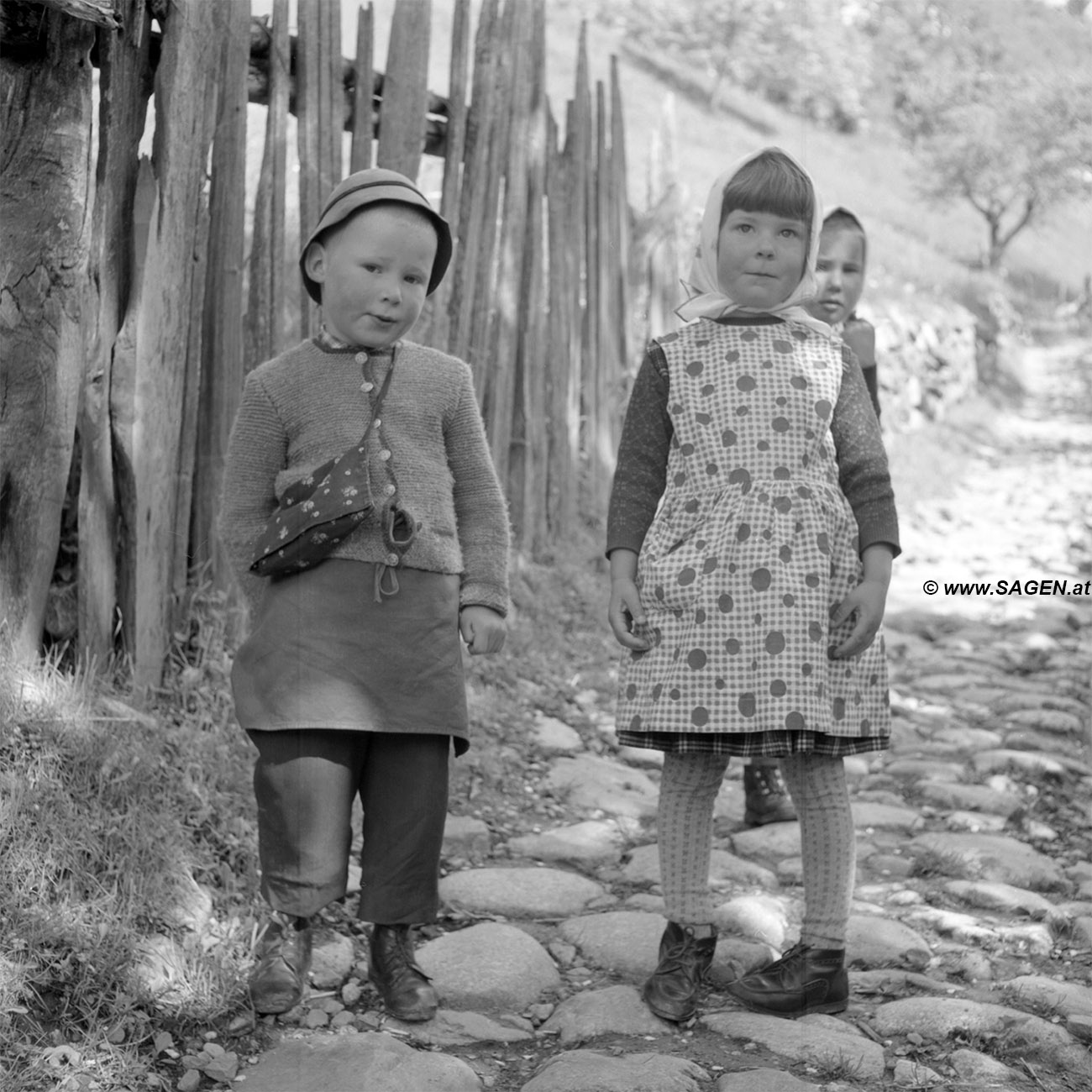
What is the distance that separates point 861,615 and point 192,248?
1.78m

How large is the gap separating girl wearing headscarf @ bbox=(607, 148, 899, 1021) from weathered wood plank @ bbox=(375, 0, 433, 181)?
164 centimetres

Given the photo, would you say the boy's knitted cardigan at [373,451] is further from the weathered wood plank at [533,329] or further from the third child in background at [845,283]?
the weathered wood plank at [533,329]

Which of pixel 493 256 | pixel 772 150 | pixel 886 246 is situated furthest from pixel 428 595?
pixel 886 246

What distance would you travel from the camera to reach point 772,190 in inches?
104

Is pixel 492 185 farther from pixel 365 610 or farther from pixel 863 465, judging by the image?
pixel 365 610

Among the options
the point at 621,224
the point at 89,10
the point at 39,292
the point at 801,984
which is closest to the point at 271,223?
the point at 39,292

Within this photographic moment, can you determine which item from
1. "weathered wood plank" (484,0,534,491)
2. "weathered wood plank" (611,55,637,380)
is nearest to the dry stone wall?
"weathered wood plank" (611,55,637,380)

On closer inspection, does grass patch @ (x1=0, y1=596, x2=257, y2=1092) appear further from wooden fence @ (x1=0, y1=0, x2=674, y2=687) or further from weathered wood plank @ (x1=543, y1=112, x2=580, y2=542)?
weathered wood plank @ (x1=543, y1=112, x2=580, y2=542)

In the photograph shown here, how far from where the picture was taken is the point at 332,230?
2.50 m

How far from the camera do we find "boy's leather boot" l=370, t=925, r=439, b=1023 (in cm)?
251

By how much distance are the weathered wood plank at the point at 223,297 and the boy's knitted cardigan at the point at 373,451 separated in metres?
0.91

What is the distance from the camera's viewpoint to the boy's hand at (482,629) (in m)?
2.54

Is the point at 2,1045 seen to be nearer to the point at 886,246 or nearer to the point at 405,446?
the point at 405,446

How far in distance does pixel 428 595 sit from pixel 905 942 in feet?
4.44
